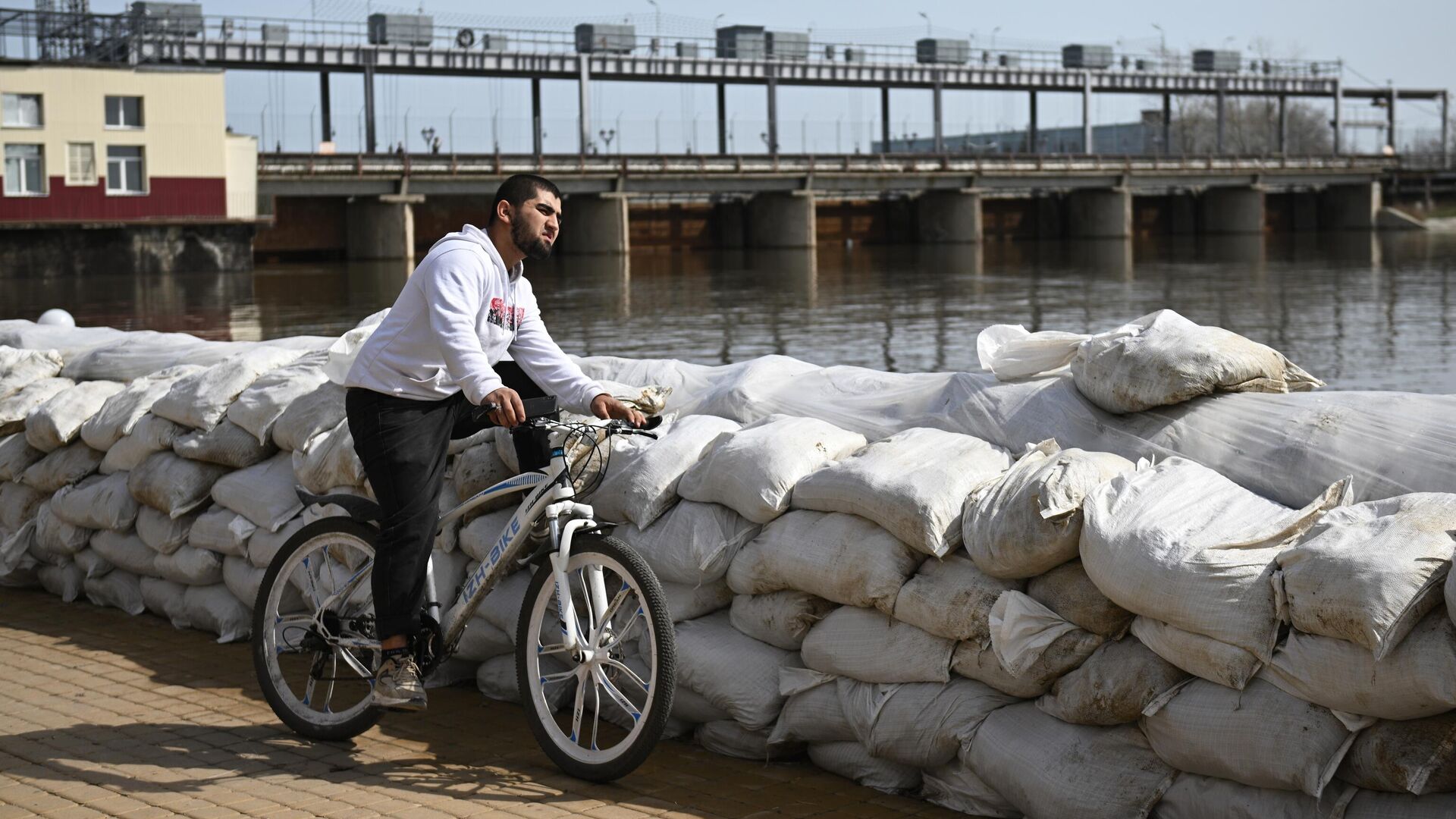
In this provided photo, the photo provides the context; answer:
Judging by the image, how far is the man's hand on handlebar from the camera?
12.1ft

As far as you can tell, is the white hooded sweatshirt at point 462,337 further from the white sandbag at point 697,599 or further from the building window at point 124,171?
the building window at point 124,171

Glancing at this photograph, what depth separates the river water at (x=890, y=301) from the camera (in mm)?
16266

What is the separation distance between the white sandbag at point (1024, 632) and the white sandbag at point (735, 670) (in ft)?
2.24

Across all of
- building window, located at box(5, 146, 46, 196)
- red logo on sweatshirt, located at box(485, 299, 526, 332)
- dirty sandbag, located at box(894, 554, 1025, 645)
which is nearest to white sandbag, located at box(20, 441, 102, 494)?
red logo on sweatshirt, located at box(485, 299, 526, 332)

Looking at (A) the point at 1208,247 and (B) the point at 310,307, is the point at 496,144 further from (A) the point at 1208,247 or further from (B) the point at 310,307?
(B) the point at 310,307

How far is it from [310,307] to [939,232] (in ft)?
106

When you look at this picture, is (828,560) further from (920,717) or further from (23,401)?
(23,401)

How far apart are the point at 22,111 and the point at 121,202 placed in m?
3.04

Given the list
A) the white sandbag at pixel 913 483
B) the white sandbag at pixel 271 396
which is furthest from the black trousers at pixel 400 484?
the white sandbag at pixel 271 396

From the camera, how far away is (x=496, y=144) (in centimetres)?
5212

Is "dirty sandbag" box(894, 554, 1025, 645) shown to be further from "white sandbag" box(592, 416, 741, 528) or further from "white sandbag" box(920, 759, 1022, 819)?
"white sandbag" box(592, 416, 741, 528)

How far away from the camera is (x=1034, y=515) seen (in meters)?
3.45

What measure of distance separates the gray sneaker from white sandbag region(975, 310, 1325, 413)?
189 cm

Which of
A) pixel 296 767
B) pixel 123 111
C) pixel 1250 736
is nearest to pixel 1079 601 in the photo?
pixel 1250 736
